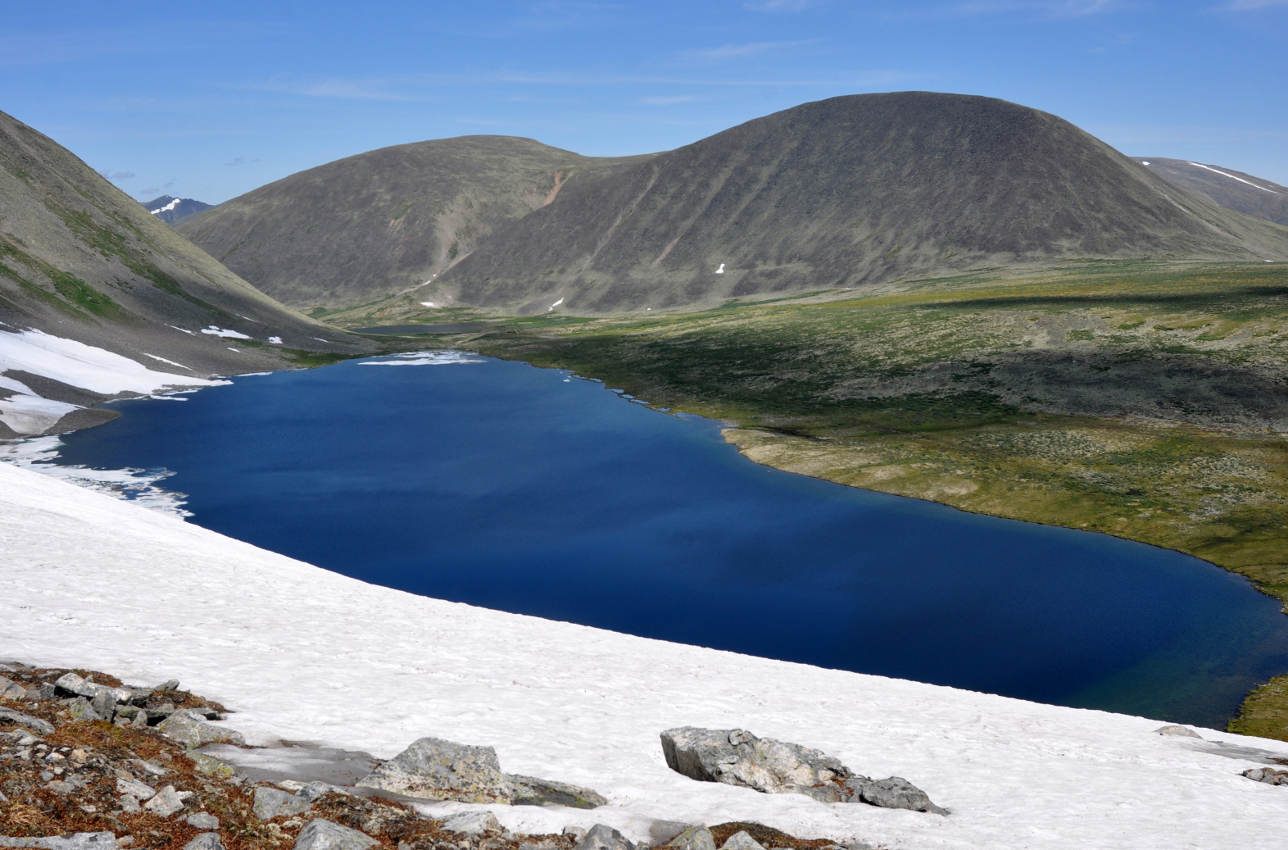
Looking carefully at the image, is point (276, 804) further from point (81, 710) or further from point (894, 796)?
point (894, 796)

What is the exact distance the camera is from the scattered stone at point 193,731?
16594mm

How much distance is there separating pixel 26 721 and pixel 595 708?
44.6 ft

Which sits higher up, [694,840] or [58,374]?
[58,374]

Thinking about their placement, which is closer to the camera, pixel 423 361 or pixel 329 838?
pixel 329 838

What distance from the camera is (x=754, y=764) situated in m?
19.2

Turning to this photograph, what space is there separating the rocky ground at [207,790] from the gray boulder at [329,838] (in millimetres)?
20

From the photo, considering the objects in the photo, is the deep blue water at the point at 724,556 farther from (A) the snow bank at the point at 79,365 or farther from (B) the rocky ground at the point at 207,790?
(B) the rocky ground at the point at 207,790

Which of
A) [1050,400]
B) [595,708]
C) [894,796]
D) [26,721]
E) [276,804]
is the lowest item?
[595,708]

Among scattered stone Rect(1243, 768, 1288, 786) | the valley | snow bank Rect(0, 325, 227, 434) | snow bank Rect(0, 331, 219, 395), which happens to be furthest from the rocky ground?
snow bank Rect(0, 331, 219, 395)

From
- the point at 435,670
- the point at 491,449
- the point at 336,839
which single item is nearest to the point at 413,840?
the point at 336,839

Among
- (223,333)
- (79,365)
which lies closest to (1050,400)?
(79,365)

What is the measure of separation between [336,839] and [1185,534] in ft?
218

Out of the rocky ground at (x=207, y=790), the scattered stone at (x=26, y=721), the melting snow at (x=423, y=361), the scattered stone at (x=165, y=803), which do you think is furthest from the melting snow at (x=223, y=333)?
the scattered stone at (x=165, y=803)

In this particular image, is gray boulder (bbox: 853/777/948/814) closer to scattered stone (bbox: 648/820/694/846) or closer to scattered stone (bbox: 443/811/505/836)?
scattered stone (bbox: 648/820/694/846)
